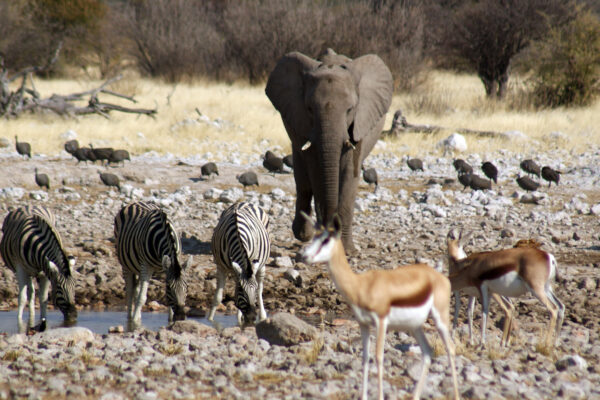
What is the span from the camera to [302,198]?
11.9m

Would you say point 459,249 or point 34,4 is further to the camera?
point 34,4

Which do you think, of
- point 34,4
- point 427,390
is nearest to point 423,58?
point 34,4

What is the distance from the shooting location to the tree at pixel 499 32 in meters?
33.6

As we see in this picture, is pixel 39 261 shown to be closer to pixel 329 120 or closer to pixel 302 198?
pixel 329 120

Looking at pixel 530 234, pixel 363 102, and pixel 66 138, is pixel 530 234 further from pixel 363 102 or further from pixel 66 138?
pixel 66 138

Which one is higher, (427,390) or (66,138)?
(427,390)

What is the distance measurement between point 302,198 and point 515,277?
5322 millimetres

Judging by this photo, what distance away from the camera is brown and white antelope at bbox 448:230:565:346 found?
22.7 feet

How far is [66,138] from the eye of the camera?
834 inches

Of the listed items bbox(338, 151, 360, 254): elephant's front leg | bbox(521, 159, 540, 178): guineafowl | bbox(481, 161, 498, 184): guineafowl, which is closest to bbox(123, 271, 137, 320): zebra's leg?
bbox(338, 151, 360, 254): elephant's front leg

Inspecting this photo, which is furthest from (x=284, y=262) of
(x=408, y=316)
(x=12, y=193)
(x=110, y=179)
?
(x=12, y=193)

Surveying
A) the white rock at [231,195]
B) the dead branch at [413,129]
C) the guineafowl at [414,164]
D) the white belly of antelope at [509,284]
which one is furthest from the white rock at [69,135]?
the white belly of antelope at [509,284]

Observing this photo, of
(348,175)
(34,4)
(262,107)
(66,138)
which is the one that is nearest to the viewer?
(348,175)

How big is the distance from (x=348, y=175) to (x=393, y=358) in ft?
15.7
